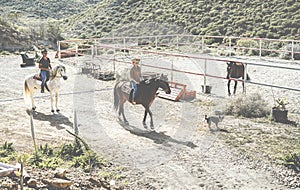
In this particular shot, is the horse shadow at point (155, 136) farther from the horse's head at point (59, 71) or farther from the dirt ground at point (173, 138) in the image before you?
the horse's head at point (59, 71)

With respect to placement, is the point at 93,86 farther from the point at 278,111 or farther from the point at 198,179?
the point at 198,179

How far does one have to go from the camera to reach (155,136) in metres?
8.84

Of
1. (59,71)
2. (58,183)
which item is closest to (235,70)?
(59,71)

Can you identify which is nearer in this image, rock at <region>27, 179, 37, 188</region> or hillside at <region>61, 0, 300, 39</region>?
rock at <region>27, 179, 37, 188</region>

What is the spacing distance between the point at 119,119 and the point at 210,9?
2631 cm

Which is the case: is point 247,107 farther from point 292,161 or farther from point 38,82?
point 38,82

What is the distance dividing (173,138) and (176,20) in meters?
26.6

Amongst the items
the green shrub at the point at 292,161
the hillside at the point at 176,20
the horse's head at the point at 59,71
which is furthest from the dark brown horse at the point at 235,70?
the hillside at the point at 176,20

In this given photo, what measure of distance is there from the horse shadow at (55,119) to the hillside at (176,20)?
56.1 feet

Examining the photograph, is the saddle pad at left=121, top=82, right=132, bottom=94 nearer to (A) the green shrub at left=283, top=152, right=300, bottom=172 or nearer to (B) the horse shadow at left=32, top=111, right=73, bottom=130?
(B) the horse shadow at left=32, top=111, right=73, bottom=130

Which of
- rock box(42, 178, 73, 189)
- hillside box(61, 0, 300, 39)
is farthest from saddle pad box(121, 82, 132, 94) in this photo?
hillside box(61, 0, 300, 39)

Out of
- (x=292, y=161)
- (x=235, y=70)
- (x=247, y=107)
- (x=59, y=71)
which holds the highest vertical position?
(x=59, y=71)

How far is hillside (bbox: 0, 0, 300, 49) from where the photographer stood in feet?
94.6

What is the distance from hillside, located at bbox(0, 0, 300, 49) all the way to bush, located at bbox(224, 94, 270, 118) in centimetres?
1697
